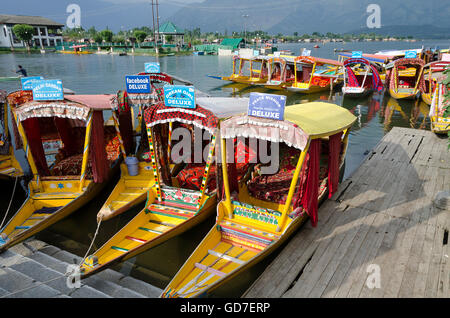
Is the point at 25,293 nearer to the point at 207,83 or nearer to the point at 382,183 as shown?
the point at 382,183

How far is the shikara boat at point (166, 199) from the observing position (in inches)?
254

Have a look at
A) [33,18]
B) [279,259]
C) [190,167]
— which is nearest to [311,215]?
[279,259]

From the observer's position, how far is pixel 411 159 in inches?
432

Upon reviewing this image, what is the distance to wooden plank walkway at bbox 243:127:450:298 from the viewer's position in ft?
17.4

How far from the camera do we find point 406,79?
2539 cm

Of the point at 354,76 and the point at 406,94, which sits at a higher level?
the point at 354,76

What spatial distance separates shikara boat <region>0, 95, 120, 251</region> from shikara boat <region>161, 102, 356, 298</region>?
4.18 metres

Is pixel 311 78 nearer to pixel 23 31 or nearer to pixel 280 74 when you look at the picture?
pixel 280 74

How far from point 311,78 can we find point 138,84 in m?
19.8

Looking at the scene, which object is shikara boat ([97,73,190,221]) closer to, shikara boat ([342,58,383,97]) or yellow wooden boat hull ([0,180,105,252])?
yellow wooden boat hull ([0,180,105,252])

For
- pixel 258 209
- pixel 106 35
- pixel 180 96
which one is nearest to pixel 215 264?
pixel 258 209

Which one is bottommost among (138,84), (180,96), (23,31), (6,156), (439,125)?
(6,156)

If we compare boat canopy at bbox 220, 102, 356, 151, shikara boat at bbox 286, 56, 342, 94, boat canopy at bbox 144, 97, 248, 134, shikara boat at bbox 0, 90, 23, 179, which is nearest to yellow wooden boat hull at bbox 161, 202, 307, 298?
boat canopy at bbox 220, 102, 356, 151
